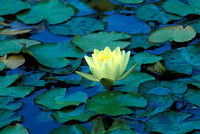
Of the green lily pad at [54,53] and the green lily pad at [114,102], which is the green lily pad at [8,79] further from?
the green lily pad at [114,102]

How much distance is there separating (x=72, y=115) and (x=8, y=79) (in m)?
0.71

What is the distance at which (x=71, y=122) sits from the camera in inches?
80.0

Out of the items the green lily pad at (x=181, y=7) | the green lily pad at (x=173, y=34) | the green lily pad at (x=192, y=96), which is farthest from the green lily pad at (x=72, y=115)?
the green lily pad at (x=181, y=7)

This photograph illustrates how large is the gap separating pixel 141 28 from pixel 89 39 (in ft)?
1.97

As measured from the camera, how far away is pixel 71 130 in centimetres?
193

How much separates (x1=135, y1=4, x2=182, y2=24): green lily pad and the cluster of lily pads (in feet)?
0.03

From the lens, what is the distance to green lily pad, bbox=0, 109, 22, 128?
204cm

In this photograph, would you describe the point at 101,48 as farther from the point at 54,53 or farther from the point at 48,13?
the point at 48,13

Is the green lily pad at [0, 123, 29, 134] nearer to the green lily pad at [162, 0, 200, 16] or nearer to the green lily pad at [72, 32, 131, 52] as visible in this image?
the green lily pad at [72, 32, 131, 52]

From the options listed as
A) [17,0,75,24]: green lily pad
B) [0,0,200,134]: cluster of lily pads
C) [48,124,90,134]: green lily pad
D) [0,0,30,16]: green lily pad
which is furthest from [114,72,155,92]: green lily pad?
[0,0,30,16]: green lily pad

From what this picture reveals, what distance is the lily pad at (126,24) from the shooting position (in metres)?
3.18

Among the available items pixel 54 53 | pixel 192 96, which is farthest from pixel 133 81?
pixel 54 53

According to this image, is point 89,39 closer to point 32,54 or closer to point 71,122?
point 32,54

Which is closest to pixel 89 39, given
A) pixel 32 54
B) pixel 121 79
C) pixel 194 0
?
pixel 32 54
